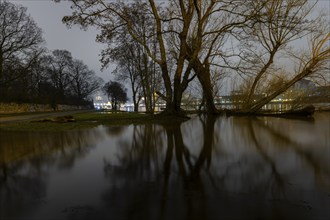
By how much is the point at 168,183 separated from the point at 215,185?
0.64 m

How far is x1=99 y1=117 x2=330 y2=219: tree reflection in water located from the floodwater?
0.03ft

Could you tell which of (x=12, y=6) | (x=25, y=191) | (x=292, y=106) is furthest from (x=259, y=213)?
(x=12, y=6)

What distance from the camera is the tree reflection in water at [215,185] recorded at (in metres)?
3.12

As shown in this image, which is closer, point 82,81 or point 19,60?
point 19,60

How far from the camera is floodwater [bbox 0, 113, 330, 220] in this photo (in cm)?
314

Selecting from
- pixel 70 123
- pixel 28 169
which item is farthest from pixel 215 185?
pixel 70 123

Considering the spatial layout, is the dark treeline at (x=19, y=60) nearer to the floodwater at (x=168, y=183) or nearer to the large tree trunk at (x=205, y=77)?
the large tree trunk at (x=205, y=77)

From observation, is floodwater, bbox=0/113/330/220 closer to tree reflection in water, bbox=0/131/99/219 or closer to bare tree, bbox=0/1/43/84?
tree reflection in water, bbox=0/131/99/219

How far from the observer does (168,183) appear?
13.6 ft

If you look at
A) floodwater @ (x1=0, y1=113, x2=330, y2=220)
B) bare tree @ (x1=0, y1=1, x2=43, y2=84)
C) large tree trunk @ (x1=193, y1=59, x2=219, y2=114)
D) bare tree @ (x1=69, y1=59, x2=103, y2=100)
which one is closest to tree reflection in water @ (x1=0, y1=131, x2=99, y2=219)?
floodwater @ (x1=0, y1=113, x2=330, y2=220)

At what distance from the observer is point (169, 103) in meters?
19.6

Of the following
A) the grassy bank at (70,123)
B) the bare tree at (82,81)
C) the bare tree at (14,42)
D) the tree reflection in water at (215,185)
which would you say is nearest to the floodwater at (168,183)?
the tree reflection in water at (215,185)

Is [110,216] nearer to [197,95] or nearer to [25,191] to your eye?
[25,191]

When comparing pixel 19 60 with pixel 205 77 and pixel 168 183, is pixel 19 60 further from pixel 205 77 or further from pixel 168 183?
pixel 168 183
